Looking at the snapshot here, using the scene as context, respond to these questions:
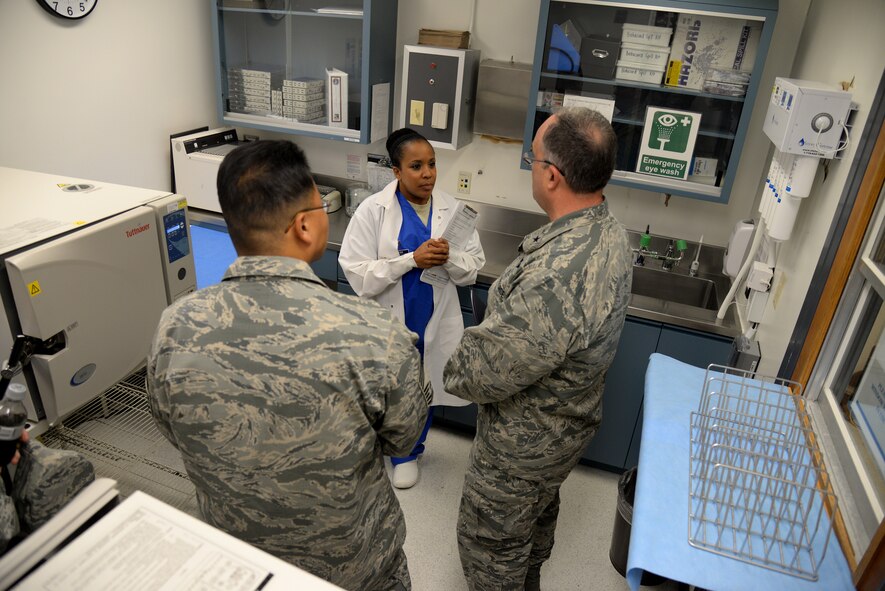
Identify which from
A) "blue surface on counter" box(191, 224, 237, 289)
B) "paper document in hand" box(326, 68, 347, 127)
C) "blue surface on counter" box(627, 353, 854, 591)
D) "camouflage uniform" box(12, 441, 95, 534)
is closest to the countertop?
"blue surface on counter" box(191, 224, 237, 289)

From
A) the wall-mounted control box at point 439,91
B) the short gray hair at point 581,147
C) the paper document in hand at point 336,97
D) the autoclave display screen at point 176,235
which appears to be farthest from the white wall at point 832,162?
the paper document in hand at point 336,97

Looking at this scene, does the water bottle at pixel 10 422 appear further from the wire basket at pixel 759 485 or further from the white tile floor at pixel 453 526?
the white tile floor at pixel 453 526

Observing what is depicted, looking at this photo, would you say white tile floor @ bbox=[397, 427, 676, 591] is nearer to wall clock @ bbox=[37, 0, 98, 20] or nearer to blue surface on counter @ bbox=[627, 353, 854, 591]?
blue surface on counter @ bbox=[627, 353, 854, 591]

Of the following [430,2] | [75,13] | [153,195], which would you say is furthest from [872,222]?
[75,13]

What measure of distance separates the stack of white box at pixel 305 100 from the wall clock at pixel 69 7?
0.91 m

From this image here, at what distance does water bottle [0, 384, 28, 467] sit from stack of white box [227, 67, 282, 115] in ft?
8.40

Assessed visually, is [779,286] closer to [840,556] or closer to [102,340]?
[840,556]

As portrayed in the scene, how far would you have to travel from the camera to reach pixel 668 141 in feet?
8.28

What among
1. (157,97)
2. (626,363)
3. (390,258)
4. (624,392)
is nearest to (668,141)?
(626,363)

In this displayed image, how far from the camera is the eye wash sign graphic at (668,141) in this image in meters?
2.49

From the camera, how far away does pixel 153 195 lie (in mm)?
1663

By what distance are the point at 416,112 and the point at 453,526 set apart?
1884 mm

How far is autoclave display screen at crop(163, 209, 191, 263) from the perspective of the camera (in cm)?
165

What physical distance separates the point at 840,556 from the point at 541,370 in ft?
2.26
